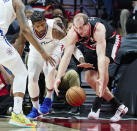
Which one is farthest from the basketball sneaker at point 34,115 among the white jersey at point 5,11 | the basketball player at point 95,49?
the white jersey at point 5,11

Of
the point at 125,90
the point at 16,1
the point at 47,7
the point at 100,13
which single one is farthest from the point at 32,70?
the point at 100,13

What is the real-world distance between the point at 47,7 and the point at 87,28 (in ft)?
12.4

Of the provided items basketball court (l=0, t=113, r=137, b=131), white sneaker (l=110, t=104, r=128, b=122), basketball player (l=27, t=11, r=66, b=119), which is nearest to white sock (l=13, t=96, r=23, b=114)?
basketball court (l=0, t=113, r=137, b=131)

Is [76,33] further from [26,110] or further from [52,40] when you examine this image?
[26,110]

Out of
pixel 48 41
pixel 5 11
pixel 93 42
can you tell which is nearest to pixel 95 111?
pixel 93 42

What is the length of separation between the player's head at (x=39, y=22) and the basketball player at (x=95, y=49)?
1.41 feet

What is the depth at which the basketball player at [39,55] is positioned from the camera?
20.2ft

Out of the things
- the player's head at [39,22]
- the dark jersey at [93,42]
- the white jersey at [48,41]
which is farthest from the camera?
the white jersey at [48,41]

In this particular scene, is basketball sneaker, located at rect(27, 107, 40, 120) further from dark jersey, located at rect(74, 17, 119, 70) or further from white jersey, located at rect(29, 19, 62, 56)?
dark jersey, located at rect(74, 17, 119, 70)

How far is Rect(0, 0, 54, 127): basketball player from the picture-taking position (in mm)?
4801

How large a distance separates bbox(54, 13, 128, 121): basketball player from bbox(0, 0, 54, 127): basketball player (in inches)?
34.0

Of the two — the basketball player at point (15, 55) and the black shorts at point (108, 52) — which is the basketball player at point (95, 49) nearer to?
the black shorts at point (108, 52)

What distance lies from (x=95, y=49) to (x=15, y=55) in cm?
187

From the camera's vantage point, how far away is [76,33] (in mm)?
6047
